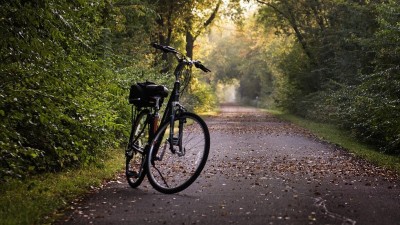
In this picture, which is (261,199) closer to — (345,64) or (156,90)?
(156,90)

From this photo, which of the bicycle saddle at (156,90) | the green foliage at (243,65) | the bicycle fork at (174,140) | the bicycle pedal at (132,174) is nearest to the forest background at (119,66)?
the bicycle pedal at (132,174)

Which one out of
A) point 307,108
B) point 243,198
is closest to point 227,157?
point 243,198

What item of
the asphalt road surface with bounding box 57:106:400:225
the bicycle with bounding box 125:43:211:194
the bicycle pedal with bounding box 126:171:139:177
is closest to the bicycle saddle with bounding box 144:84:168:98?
the bicycle with bounding box 125:43:211:194

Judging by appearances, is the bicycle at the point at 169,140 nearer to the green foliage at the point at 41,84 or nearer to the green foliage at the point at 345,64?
the green foliage at the point at 41,84

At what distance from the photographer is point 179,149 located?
650cm

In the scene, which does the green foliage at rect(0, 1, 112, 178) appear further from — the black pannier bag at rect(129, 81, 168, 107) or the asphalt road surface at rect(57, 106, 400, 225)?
the asphalt road surface at rect(57, 106, 400, 225)

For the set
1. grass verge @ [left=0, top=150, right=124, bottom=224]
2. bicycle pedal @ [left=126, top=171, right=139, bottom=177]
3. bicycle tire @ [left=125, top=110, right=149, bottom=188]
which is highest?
bicycle tire @ [left=125, top=110, right=149, bottom=188]

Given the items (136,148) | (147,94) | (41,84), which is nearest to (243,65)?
(136,148)

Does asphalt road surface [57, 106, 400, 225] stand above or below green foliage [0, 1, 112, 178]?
below

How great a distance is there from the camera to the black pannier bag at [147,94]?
6.76m

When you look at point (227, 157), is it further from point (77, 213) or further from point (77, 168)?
point (77, 213)

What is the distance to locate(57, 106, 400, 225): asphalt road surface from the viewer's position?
16.5ft

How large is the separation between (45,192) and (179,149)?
187 centimetres

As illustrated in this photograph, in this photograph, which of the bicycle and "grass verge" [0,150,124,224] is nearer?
"grass verge" [0,150,124,224]
